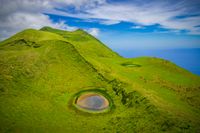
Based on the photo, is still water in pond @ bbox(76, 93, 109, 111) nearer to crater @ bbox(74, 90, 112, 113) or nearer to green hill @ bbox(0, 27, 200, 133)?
crater @ bbox(74, 90, 112, 113)

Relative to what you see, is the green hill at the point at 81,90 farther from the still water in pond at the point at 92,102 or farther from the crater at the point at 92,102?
the still water in pond at the point at 92,102

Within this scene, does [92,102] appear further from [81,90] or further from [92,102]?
[81,90]

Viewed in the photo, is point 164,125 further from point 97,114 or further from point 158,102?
point 97,114

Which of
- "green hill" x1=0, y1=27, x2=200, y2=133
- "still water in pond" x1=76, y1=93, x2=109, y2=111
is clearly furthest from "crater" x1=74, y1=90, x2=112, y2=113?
"green hill" x1=0, y1=27, x2=200, y2=133

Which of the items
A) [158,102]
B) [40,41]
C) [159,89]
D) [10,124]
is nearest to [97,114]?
[158,102]

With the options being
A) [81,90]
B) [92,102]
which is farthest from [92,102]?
[81,90]

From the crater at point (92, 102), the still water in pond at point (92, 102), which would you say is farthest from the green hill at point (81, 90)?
the still water in pond at point (92, 102)
